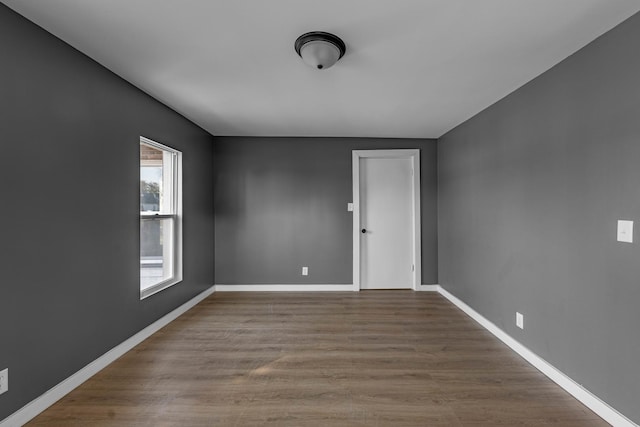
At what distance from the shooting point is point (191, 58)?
2.30m

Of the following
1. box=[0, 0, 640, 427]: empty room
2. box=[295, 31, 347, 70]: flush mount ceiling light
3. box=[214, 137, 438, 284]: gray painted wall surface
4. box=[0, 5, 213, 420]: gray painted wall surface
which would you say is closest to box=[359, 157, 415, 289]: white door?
box=[214, 137, 438, 284]: gray painted wall surface

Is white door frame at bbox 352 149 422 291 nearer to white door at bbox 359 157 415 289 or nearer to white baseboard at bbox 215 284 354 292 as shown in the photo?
white door at bbox 359 157 415 289

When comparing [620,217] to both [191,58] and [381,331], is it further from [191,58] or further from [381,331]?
[191,58]

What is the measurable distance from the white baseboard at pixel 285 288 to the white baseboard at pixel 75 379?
1.31m

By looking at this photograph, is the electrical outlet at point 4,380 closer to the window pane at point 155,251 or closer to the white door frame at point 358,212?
the window pane at point 155,251

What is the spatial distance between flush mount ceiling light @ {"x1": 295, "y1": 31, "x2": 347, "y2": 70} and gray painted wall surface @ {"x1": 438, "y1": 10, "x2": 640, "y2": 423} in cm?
164

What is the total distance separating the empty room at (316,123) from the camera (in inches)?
71.0

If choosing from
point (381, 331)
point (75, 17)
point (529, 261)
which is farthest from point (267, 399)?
point (75, 17)

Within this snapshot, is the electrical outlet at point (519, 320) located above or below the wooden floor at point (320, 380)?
above

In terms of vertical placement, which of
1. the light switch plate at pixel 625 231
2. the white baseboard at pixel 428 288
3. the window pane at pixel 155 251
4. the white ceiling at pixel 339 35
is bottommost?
the white baseboard at pixel 428 288

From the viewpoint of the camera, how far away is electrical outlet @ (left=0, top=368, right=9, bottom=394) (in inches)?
67.2

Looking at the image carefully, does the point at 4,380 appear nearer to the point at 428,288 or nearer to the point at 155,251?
the point at 155,251

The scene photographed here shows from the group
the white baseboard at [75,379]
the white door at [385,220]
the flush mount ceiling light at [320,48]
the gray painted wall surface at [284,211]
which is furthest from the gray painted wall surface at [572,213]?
the white baseboard at [75,379]

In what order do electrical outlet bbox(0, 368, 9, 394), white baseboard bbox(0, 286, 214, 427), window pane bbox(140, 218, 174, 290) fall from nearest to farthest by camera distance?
1. electrical outlet bbox(0, 368, 9, 394)
2. white baseboard bbox(0, 286, 214, 427)
3. window pane bbox(140, 218, 174, 290)
